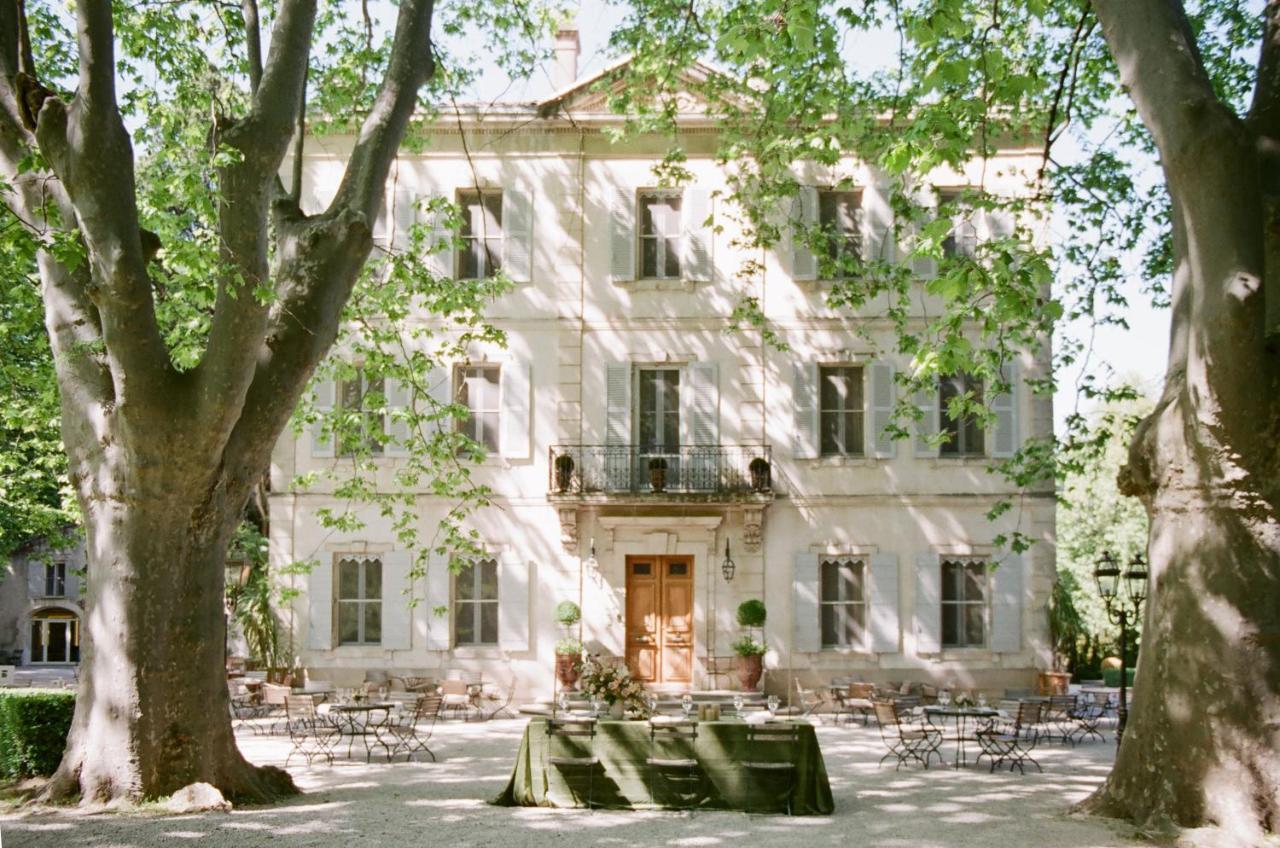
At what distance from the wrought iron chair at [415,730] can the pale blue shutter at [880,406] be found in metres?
7.80

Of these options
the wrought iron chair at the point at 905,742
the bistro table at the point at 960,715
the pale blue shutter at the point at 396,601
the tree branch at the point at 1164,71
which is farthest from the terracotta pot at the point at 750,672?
the tree branch at the point at 1164,71

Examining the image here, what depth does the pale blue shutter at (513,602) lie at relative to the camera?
1859 cm

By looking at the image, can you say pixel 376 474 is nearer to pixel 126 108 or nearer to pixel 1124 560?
pixel 126 108

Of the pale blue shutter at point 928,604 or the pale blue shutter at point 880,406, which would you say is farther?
the pale blue shutter at point 880,406

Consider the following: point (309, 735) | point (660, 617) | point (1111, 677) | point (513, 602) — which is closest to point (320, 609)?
point (513, 602)

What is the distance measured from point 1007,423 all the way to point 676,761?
1088 centimetres

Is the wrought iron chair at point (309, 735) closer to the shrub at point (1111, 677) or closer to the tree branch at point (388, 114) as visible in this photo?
the tree branch at point (388, 114)

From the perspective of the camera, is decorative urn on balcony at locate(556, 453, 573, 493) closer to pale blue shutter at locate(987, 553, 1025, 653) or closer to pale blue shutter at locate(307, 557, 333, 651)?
pale blue shutter at locate(307, 557, 333, 651)

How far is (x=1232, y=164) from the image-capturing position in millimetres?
8148

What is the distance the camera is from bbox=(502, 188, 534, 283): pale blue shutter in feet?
63.5

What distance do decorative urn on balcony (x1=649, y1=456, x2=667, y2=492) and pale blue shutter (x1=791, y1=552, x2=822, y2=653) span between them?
2407 mm

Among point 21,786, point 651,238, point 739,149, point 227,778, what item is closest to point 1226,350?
point 739,149

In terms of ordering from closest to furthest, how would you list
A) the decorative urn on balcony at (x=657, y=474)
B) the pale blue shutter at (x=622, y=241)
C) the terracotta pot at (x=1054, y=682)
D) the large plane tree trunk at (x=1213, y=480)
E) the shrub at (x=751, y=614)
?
the large plane tree trunk at (x=1213, y=480) → the terracotta pot at (x=1054, y=682) → the shrub at (x=751, y=614) → the decorative urn on balcony at (x=657, y=474) → the pale blue shutter at (x=622, y=241)

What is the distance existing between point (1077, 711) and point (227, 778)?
13138 millimetres
